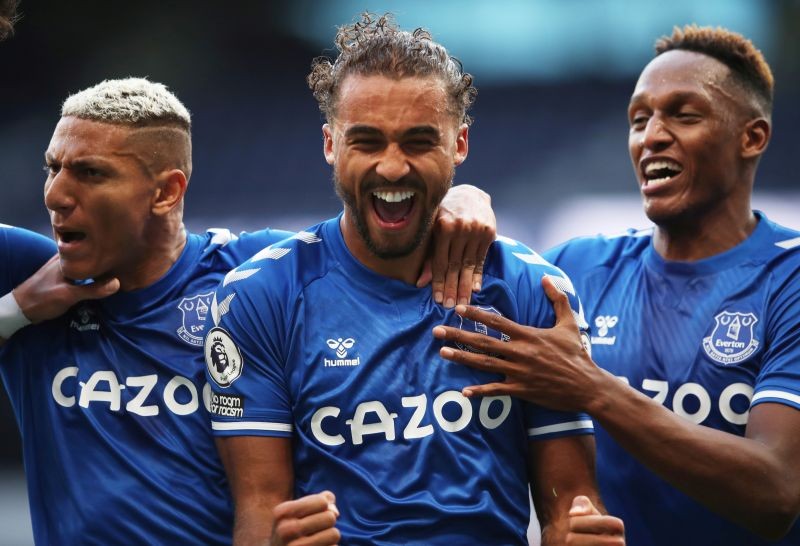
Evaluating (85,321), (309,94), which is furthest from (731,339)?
(309,94)

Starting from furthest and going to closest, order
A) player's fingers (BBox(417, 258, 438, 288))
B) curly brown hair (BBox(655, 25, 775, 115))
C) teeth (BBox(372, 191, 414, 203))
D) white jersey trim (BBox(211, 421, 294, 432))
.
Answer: curly brown hair (BBox(655, 25, 775, 115))
player's fingers (BBox(417, 258, 438, 288))
teeth (BBox(372, 191, 414, 203))
white jersey trim (BBox(211, 421, 294, 432))

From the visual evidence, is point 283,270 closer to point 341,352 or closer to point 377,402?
point 341,352

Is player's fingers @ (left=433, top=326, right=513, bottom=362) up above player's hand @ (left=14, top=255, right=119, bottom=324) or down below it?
below

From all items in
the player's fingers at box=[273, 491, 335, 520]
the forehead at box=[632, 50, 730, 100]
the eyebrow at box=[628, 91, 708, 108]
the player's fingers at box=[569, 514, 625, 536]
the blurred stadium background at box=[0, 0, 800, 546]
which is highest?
the blurred stadium background at box=[0, 0, 800, 546]

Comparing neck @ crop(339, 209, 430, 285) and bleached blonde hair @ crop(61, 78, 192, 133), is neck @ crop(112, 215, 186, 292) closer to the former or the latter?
bleached blonde hair @ crop(61, 78, 192, 133)

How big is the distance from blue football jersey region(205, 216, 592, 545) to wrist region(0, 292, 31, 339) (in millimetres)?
707

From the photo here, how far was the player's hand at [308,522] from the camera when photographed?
2613 mm

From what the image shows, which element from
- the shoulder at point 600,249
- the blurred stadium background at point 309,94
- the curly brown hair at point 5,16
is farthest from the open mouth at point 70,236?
the blurred stadium background at point 309,94

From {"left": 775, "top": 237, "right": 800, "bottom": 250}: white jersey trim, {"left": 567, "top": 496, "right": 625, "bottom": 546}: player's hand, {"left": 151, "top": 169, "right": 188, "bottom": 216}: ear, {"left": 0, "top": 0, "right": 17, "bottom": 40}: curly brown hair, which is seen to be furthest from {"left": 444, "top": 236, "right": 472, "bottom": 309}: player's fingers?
{"left": 0, "top": 0, "right": 17, "bottom": 40}: curly brown hair

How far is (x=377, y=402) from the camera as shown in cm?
294

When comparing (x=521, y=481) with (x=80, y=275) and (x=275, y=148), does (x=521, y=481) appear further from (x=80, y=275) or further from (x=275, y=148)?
(x=275, y=148)

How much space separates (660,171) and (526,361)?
1296 millimetres

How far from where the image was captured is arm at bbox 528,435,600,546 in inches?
114

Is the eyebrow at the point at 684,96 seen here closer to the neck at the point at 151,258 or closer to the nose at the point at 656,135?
the nose at the point at 656,135
